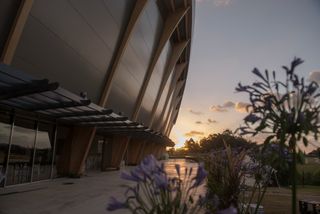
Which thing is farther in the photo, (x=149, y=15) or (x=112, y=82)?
(x=149, y=15)

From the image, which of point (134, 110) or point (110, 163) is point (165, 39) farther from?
point (110, 163)

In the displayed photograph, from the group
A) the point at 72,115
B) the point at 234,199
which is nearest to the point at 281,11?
the point at 234,199

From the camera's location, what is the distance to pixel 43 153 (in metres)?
14.9

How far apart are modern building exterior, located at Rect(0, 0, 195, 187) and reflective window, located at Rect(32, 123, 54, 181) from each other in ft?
0.16

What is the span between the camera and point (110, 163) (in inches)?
979

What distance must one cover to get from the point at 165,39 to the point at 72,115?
13.0 meters

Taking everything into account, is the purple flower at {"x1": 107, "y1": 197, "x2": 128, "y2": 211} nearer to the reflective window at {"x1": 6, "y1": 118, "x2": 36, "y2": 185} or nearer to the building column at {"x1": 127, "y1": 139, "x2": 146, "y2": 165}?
the reflective window at {"x1": 6, "y1": 118, "x2": 36, "y2": 185}

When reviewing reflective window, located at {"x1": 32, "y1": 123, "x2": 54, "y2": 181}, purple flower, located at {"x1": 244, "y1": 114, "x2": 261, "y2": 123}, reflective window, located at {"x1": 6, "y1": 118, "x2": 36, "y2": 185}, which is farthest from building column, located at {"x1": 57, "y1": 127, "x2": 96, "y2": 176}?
purple flower, located at {"x1": 244, "y1": 114, "x2": 261, "y2": 123}

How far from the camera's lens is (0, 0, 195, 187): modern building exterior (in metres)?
8.98

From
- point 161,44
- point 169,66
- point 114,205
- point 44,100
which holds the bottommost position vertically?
point 114,205

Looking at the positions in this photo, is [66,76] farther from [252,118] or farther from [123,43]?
[252,118]

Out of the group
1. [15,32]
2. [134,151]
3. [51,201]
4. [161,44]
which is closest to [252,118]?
[15,32]

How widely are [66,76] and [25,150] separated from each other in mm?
3991

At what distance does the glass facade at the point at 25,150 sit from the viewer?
12125 mm
